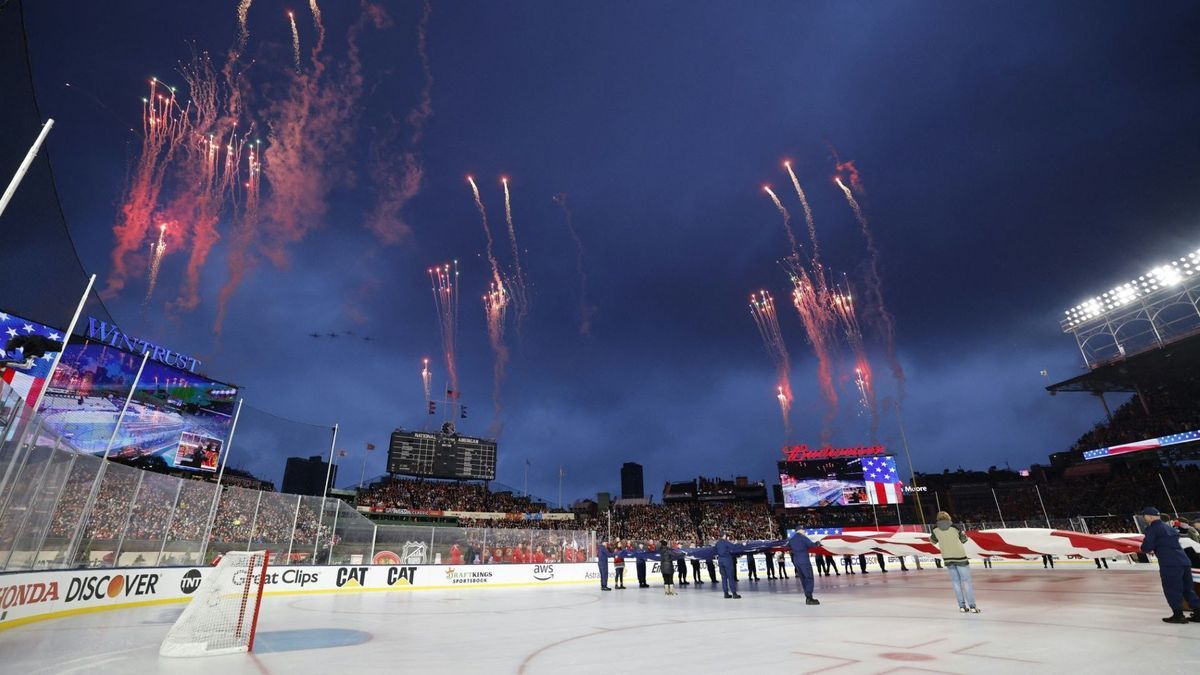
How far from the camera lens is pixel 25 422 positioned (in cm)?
1026

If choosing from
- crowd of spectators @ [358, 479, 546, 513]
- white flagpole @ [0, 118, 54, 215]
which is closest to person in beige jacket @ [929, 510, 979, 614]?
white flagpole @ [0, 118, 54, 215]

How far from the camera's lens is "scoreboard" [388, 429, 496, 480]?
186 ft

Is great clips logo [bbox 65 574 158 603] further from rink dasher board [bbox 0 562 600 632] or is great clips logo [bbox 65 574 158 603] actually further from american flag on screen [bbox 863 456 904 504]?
american flag on screen [bbox 863 456 904 504]

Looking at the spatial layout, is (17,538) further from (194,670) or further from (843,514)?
(843,514)

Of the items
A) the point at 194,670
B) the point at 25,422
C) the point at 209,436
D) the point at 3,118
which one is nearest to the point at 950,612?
the point at 194,670

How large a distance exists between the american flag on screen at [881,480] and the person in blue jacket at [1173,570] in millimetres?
49821

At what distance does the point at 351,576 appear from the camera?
930 inches

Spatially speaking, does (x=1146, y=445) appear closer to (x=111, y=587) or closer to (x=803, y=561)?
(x=803, y=561)

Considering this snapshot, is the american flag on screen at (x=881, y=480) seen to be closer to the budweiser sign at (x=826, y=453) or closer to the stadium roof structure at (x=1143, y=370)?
the budweiser sign at (x=826, y=453)

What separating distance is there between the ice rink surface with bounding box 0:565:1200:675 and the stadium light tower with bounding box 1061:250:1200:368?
4630 centimetres

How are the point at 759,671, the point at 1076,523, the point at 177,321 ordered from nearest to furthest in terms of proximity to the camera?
the point at 759,671 < the point at 1076,523 < the point at 177,321

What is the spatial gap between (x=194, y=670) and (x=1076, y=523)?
45.0 m

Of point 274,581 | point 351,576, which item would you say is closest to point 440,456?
point 351,576

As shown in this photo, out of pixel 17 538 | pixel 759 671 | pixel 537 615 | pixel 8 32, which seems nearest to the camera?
pixel 759 671
